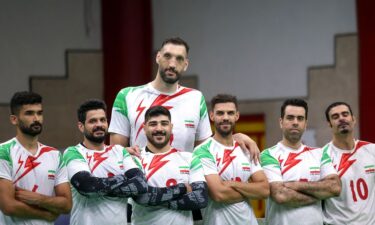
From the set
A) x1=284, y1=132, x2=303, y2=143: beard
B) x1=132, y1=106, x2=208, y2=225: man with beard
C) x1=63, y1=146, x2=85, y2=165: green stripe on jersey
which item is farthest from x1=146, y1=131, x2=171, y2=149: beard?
x1=284, y1=132, x2=303, y2=143: beard

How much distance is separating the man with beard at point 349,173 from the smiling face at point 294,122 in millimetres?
407

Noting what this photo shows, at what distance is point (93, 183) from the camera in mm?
5137

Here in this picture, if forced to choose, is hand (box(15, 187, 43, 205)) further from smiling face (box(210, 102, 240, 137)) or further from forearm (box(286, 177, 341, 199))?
forearm (box(286, 177, 341, 199))

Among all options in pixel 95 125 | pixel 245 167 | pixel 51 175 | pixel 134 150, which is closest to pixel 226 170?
pixel 245 167

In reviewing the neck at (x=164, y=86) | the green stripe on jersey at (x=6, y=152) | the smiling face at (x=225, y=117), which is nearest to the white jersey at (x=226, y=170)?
the smiling face at (x=225, y=117)

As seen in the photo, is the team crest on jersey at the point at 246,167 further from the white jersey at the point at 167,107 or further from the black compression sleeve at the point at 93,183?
the black compression sleeve at the point at 93,183

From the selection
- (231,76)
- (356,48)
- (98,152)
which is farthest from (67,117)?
(98,152)

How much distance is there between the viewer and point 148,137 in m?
→ 5.35

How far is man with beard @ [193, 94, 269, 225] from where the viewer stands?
5332 mm

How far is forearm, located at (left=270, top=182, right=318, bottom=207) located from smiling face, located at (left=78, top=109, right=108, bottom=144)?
1.19 m

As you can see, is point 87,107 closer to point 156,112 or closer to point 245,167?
point 156,112

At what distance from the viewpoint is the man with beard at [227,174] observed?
17.5 ft

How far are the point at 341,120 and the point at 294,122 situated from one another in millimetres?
468

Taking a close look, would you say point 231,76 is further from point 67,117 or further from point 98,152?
point 98,152
